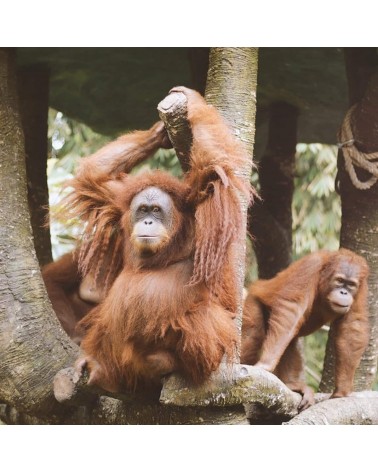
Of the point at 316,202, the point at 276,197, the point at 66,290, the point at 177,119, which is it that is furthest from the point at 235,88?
the point at 316,202

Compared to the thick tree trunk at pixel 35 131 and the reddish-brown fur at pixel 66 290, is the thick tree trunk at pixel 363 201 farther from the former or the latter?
the thick tree trunk at pixel 35 131

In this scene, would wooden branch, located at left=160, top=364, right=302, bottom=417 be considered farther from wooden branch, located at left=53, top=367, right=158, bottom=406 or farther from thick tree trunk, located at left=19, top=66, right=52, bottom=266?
thick tree trunk, located at left=19, top=66, right=52, bottom=266

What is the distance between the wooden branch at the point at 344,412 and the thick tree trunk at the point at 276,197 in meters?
1.93

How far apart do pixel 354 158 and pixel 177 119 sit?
1836mm

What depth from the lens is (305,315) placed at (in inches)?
153

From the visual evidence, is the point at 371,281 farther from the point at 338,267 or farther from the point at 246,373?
the point at 246,373

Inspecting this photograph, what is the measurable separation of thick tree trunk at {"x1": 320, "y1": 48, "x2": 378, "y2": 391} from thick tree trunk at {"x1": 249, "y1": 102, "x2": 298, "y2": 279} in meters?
1.00

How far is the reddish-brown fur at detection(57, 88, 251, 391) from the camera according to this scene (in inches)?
100

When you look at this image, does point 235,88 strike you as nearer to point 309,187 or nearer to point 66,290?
point 66,290

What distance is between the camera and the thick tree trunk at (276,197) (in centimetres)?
541

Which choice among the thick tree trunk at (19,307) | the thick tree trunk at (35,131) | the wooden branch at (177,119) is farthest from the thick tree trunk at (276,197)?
the wooden branch at (177,119)

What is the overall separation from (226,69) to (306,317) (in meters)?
1.51

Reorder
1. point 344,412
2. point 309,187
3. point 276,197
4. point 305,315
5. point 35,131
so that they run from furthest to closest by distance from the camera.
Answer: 1. point 309,187
2. point 276,197
3. point 35,131
4. point 305,315
5. point 344,412

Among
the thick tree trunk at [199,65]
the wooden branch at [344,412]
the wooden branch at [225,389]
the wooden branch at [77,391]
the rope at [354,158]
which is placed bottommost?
the wooden branch at [344,412]
